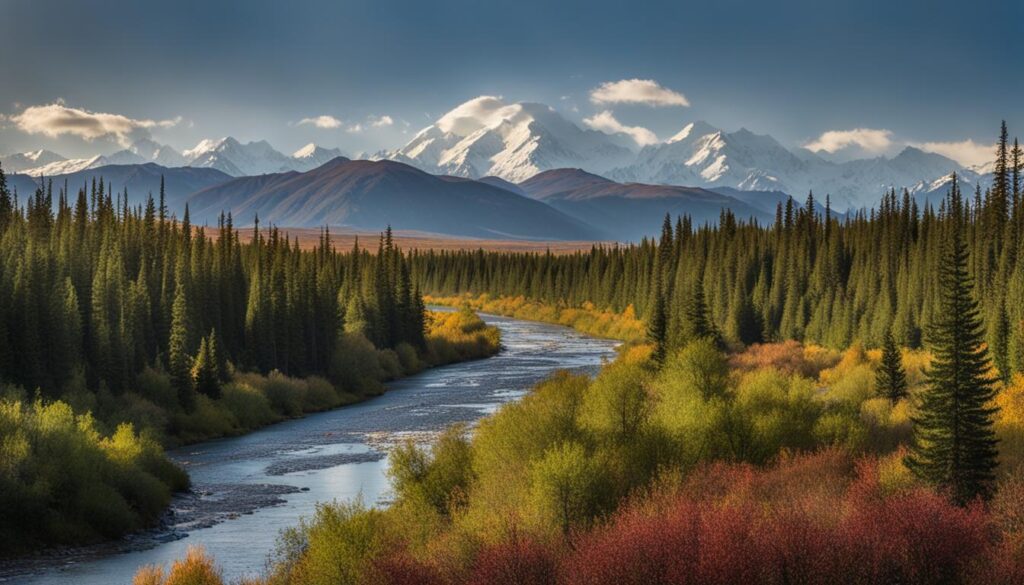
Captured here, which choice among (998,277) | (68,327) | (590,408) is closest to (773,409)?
(590,408)

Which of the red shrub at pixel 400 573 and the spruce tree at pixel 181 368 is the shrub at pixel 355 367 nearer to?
the spruce tree at pixel 181 368

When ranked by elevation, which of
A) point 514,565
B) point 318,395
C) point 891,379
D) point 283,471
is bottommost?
point 318,395

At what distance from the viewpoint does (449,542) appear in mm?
32062

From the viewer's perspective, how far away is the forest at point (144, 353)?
144 feet

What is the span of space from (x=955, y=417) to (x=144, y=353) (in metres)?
54.0

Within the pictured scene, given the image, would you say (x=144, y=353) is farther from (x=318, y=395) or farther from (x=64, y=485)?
(x=64, y=485)

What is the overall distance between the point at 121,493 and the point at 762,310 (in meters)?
106

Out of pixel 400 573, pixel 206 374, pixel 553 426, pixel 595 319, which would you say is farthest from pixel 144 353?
pixel 595 319

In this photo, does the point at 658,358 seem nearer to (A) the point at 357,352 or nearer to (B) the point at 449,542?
(A) the point at 357,352

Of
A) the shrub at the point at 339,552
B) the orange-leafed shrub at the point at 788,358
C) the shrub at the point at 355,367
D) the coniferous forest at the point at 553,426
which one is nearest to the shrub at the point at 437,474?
the coniferous forest at the point at 553,426

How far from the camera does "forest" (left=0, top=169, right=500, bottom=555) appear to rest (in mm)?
43812

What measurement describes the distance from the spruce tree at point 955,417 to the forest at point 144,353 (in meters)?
31.4

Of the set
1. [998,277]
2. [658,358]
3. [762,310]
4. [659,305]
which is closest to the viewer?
[658,358]

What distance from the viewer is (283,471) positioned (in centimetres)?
5556
